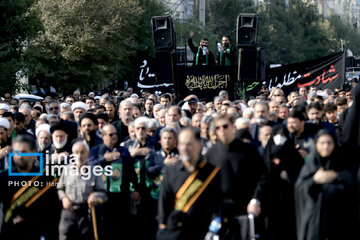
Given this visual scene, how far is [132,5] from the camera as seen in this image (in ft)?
119

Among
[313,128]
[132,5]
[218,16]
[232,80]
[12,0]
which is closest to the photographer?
[313,128]

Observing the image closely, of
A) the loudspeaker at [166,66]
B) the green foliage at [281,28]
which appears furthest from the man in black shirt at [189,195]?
the green foliage at [281,28]

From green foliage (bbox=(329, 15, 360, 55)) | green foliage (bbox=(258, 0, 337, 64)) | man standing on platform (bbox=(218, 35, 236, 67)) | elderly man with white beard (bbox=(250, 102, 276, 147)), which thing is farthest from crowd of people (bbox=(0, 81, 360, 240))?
green foliage (bbox=(329, 15, 360, 55))

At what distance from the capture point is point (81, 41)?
32469mm

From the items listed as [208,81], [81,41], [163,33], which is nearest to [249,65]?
[208,81]

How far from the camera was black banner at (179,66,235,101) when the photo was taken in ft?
61.4

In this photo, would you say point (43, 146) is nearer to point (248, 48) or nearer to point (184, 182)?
point (184, 182)

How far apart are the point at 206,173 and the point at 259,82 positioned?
43.9 ft

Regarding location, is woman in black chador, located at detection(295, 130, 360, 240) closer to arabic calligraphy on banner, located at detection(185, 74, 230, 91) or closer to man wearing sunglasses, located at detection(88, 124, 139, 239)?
man wearing sunglasses, located at detection(88, 124, 139, 239)

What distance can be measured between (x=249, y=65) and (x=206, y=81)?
1.07 m

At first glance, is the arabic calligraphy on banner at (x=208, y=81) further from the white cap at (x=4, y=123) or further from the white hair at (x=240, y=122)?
the white hair at (x=240, y=122)

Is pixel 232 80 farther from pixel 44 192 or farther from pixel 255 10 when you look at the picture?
pixel 255 10

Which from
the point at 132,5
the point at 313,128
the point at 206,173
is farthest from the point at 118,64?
the point at 206,173

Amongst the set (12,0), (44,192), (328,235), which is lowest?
(328,235)
